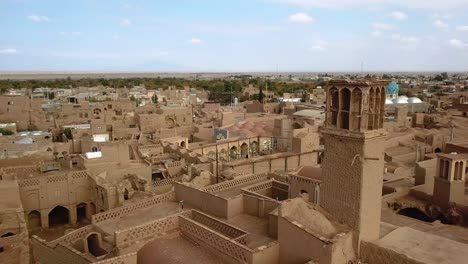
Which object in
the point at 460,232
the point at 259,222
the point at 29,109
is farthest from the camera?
the point at 29,109

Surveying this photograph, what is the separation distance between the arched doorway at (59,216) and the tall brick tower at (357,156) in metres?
14.7

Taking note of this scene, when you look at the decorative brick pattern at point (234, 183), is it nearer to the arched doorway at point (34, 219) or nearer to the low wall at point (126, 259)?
the low wall at point (126, 259)

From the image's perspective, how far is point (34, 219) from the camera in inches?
733

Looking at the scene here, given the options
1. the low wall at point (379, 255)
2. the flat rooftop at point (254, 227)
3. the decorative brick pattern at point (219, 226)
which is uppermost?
the low wall at point (379, 255)

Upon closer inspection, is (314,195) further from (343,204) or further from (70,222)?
(70,222)

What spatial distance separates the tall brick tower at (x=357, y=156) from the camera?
9.16m

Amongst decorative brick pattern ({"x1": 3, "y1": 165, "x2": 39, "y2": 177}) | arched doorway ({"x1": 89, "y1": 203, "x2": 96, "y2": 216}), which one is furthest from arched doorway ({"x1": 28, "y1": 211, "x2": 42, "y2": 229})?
decorative brick pattern ({"x1": 3, "y1": 165, "x2": 39, "y2": 177})

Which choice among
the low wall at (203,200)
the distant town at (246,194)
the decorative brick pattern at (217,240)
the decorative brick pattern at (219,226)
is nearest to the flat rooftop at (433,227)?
the distant town at (246,194)

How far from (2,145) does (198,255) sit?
1787 centimetres

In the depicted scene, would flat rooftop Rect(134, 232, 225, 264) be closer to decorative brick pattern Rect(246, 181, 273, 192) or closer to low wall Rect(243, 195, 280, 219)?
low wall Rect(243, 195, 280, 219)

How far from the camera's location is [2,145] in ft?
73.7

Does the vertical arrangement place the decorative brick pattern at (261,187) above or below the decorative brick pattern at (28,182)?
above

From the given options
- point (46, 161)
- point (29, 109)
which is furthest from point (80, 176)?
point (29, 109)

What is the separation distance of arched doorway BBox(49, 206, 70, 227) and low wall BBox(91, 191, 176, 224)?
756cm
